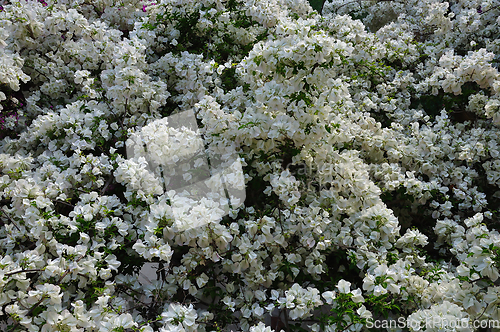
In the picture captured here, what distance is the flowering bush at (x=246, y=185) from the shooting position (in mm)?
1861

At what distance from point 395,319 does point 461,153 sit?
4.69 feet

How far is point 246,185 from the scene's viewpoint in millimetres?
2432

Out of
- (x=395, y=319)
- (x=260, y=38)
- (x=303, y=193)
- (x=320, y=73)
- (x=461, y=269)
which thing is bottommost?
(x=395, y=319)

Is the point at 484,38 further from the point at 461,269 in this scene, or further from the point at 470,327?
the point at 470,327

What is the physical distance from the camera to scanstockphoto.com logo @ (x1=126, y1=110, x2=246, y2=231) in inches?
87.3

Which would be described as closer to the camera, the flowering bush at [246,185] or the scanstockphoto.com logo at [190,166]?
the flowering bush at [246,185]

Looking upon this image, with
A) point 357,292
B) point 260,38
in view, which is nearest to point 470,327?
point 357,292

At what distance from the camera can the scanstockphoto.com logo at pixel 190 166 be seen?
2.22m

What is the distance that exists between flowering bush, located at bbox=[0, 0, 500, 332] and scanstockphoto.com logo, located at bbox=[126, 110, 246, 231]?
2 cm

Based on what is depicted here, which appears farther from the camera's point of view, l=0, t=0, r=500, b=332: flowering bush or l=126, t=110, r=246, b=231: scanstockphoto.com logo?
l=126, t=110, r=246, b=231: scanstockphoto.com logo

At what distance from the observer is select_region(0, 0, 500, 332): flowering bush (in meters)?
1.86

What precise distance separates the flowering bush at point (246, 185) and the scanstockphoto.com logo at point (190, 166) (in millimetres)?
23

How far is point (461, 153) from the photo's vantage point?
8.89 ft

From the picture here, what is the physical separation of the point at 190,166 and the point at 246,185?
0.40 m
